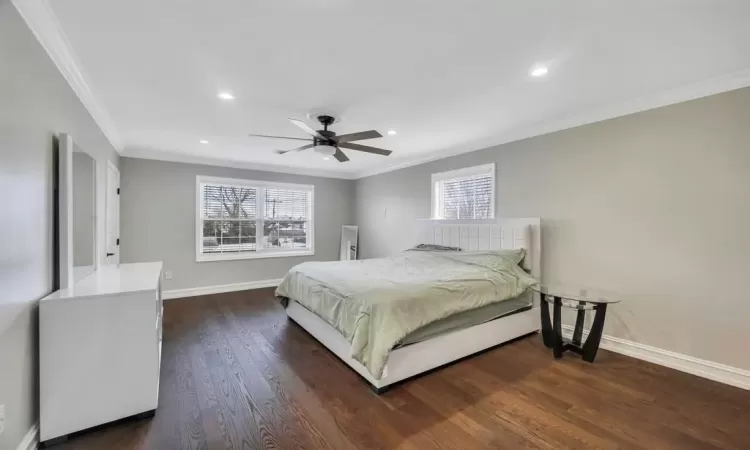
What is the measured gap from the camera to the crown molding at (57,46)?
1560mm

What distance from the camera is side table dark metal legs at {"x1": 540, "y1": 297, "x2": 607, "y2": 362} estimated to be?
275cm

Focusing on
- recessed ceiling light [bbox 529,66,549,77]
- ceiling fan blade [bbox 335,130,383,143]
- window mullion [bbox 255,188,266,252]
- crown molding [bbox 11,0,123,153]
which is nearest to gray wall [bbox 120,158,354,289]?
window mullion [bbox 255,188,266,252]

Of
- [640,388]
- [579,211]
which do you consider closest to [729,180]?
[579,211]

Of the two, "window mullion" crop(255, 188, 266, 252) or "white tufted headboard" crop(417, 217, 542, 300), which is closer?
"white tufted headboard" crop(417, 217, 542, 300)

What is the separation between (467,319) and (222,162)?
15.6 ft

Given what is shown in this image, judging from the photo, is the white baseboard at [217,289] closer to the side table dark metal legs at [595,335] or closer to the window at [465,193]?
the window at [465,193]

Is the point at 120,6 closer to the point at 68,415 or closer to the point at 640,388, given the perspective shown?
the point at 68,415

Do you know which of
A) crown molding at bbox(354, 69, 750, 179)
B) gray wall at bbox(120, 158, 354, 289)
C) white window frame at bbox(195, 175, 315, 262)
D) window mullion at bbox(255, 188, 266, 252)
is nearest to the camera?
crown molding at bbox(354, 69, 750, 179)

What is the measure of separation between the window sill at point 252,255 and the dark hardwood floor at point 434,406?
8.07ft

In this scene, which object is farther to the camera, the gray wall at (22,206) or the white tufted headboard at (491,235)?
the white tufted headboard at (491,235)

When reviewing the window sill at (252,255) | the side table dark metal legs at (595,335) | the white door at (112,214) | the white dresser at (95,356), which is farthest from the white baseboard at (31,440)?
the side table dark metal legs at (595,335)

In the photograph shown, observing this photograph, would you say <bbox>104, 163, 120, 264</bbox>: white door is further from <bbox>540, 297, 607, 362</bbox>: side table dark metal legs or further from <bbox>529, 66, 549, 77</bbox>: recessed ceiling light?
<bbox>540, 297, 607, 362</bbox>: side table dark metal legs

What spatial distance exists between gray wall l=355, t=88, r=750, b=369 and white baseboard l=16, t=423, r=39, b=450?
4.32m

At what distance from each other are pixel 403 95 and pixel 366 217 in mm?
4006
